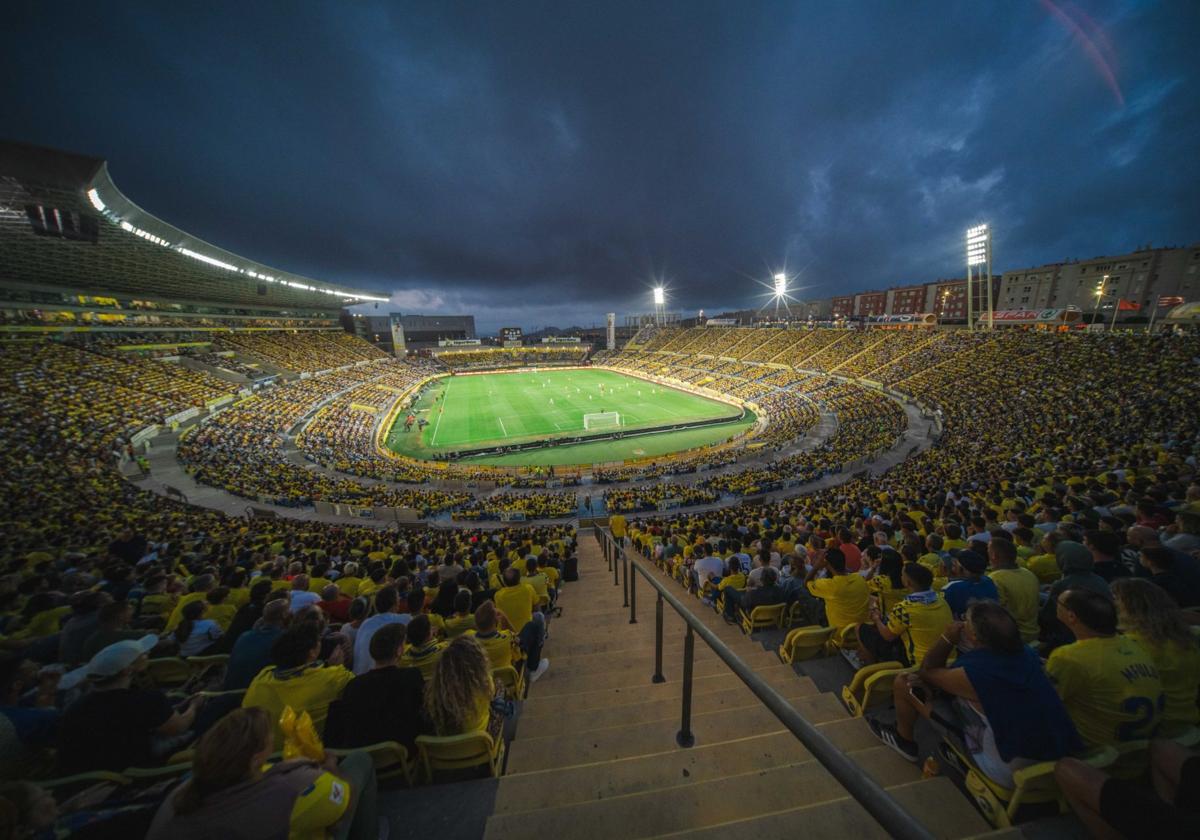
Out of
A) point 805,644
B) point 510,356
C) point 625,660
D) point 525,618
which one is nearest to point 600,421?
point 525,618

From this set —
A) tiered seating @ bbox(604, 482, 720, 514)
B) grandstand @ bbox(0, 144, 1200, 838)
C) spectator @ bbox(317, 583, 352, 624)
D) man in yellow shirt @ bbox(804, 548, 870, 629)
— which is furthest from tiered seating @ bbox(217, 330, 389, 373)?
man in yellow shirt @ bbox(804, 548, 870, 629)

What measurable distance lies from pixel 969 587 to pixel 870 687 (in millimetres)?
1571

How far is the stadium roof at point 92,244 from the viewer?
58.0 feet

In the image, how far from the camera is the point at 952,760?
9.60 feet

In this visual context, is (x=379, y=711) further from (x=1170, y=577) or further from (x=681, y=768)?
(x=1170, y=577)

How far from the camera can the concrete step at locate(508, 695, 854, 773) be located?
352 centimetres

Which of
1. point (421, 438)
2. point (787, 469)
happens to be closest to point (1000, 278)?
point (787, 469)

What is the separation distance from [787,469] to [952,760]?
22.9m

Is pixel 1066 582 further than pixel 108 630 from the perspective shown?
No

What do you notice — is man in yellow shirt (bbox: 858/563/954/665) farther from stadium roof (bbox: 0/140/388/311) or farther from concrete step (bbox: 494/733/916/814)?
stadium roof (bbox: 0/140/388/311)

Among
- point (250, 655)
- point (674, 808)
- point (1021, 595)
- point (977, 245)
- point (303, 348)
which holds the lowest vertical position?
point (674, 808)

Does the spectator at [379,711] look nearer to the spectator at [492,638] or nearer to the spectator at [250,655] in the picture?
the spectator at [492,638]

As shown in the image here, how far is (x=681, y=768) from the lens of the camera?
122 inches

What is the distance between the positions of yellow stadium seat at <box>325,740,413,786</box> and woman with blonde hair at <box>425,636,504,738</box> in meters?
0.25
